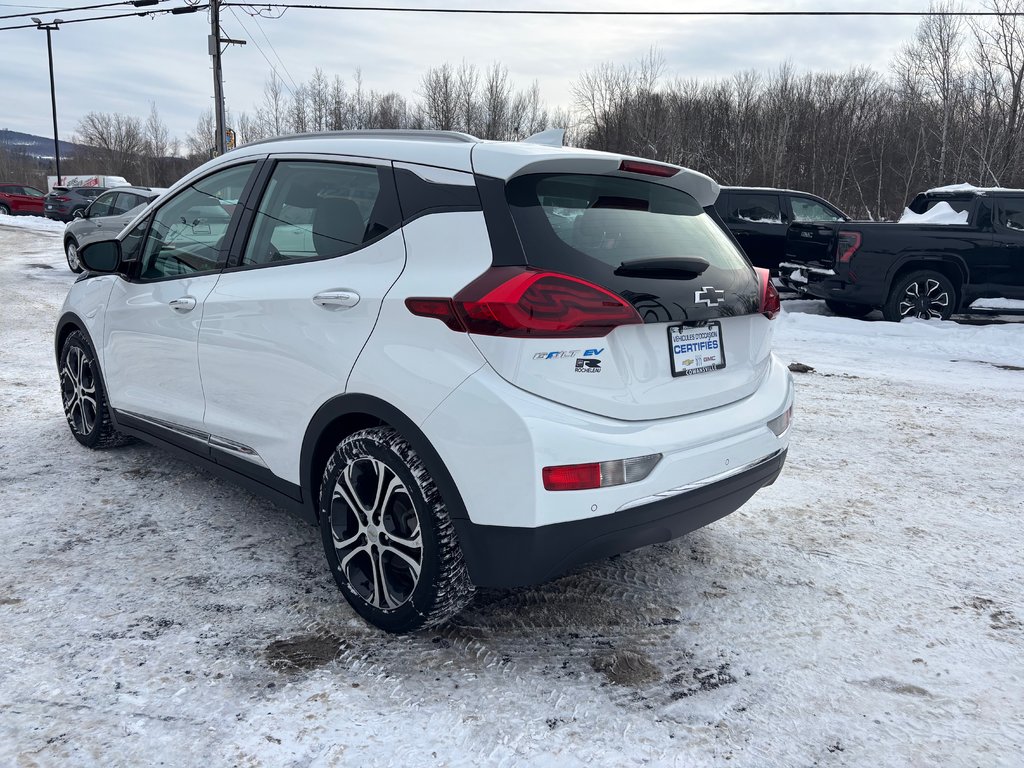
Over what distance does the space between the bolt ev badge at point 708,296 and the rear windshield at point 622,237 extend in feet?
0.06

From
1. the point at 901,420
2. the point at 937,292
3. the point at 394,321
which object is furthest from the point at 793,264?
the point at 394,321

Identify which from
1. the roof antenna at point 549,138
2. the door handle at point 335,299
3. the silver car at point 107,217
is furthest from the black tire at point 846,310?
the silver car at point 107,217

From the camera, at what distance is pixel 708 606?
3.09m

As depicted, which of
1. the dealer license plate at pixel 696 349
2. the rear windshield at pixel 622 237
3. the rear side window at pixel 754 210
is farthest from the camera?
the rear side window at pixel 754 210

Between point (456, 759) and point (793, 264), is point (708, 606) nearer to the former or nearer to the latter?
point (456, 759)

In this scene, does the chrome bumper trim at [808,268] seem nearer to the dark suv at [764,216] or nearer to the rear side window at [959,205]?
the dark suv at [764,216]

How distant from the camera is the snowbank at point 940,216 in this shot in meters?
10.7

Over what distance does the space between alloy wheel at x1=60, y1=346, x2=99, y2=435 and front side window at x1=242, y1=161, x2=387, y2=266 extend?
204 cm

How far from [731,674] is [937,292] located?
9661 millimetres

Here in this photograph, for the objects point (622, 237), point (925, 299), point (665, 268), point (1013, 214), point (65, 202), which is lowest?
point (925, 299)

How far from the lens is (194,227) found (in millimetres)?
3891

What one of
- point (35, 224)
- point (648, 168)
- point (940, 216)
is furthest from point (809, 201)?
point (35, 224)

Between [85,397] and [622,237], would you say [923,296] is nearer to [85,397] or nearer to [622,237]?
[622,237]

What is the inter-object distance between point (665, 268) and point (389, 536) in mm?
1347
